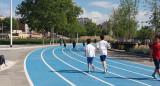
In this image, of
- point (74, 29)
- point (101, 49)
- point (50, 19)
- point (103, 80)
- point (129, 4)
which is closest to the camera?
point (103, 80)

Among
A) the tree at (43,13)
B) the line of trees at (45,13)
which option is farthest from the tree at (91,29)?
the tree at (43,13)

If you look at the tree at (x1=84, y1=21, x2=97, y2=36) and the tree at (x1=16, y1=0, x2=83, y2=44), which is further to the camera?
the tree at (x1=84, y1=21, x2=97, y2=36)

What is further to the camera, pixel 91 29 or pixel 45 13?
pixel 91 29

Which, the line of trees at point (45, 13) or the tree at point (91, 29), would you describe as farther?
the tree at point (91, 29)

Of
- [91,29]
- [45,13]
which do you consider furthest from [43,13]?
[91,29]

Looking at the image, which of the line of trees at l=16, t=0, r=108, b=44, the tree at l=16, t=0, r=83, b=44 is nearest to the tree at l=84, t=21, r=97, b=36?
the line of trees at l=16, t=0, r=108, b=44

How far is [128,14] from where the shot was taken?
103ft

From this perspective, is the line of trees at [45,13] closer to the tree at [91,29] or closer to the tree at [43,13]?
the tree at [43,13]

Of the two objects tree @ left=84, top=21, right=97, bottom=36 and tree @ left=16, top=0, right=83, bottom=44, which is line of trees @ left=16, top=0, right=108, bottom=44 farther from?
tree @ left=84, top=21, right=97, bottom=36

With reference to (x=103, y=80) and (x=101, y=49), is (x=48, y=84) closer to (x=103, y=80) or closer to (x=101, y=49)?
(x=103, y=80)

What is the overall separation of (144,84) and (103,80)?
159cm

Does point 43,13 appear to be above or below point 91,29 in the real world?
above

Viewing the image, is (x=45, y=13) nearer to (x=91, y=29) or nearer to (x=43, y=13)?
(x=43, y=13)

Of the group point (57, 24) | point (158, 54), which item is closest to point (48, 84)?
point (158, 54)
